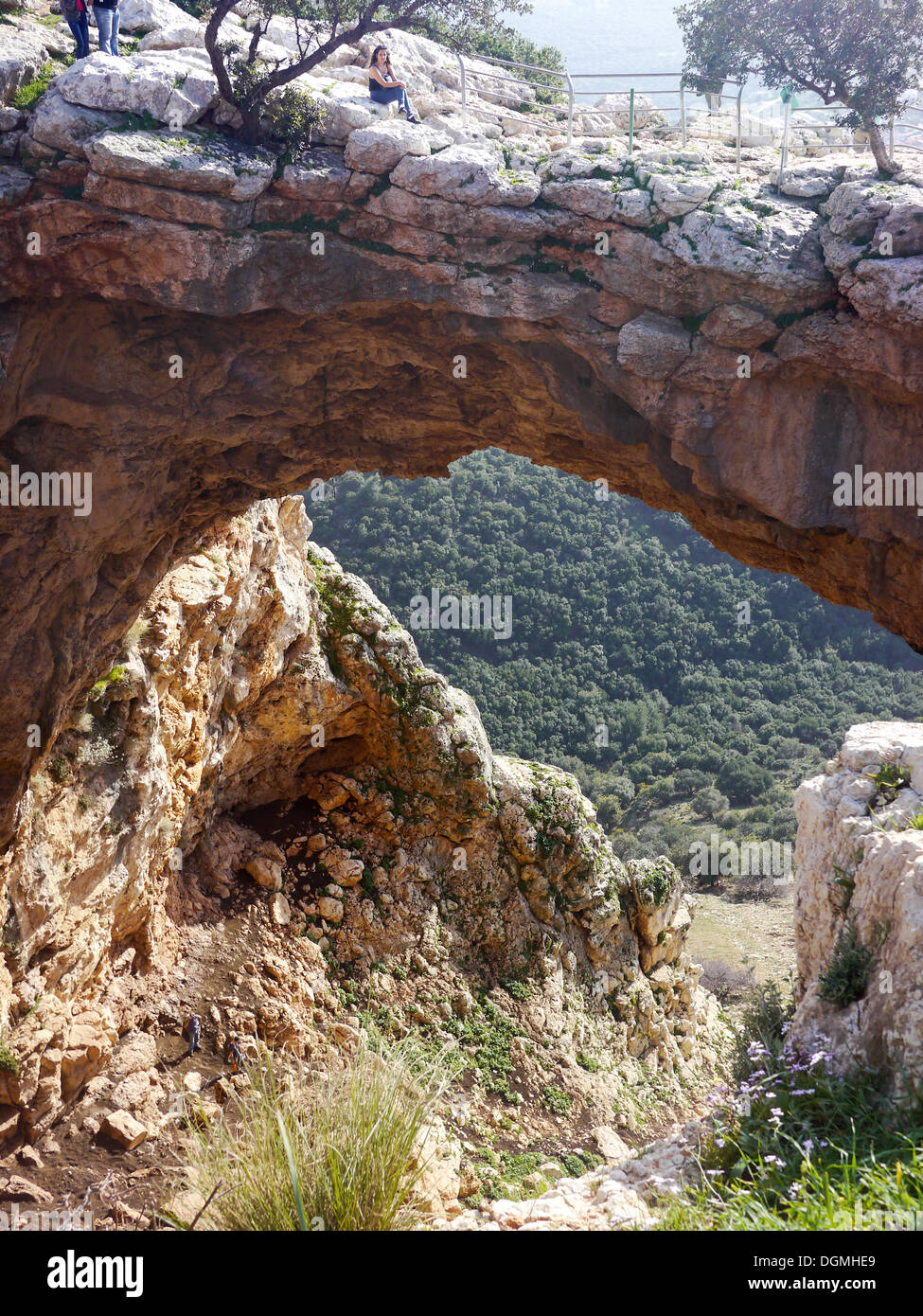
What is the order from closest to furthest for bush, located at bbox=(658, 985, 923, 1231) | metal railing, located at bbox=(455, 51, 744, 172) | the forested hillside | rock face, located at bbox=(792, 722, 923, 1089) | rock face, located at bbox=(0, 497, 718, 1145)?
bush, located at bbox=(658, 985, 923, 1231) → rock face, located at bbox=(792, 722, 923, 1089) → metal railing, located at bbox=(455, 51, 744, 172) → rock face, located at bbox=(0, 497, 718, 1145) → the forested hillside

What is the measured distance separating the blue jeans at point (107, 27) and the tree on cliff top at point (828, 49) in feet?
15.7

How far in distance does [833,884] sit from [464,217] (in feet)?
18.4

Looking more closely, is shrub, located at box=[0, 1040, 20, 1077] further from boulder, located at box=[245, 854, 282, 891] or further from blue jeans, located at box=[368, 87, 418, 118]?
blue jeans, located at box=[368, 87, 418, 118]

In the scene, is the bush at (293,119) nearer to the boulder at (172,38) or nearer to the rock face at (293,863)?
the boulder at (172,38)

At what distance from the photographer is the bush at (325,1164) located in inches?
199

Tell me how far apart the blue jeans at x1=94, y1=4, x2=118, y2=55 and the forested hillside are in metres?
21.2

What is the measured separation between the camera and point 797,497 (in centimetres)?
746

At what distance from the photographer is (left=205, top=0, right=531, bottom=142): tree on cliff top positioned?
7082 millimetres

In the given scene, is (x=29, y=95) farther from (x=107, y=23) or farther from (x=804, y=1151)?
(x=804, y=1151)

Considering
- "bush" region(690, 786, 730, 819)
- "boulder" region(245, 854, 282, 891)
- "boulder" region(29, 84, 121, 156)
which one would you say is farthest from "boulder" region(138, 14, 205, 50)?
"bush" region(690, 786, 730, 819)

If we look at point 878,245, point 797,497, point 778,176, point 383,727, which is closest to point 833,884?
point 797,497

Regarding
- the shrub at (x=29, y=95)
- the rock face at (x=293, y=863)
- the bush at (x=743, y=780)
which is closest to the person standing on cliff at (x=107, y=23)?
the shrub at (x=29, y=95)

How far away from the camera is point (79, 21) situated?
7133 millimetres

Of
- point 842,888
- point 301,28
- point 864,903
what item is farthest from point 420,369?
point 864,903
